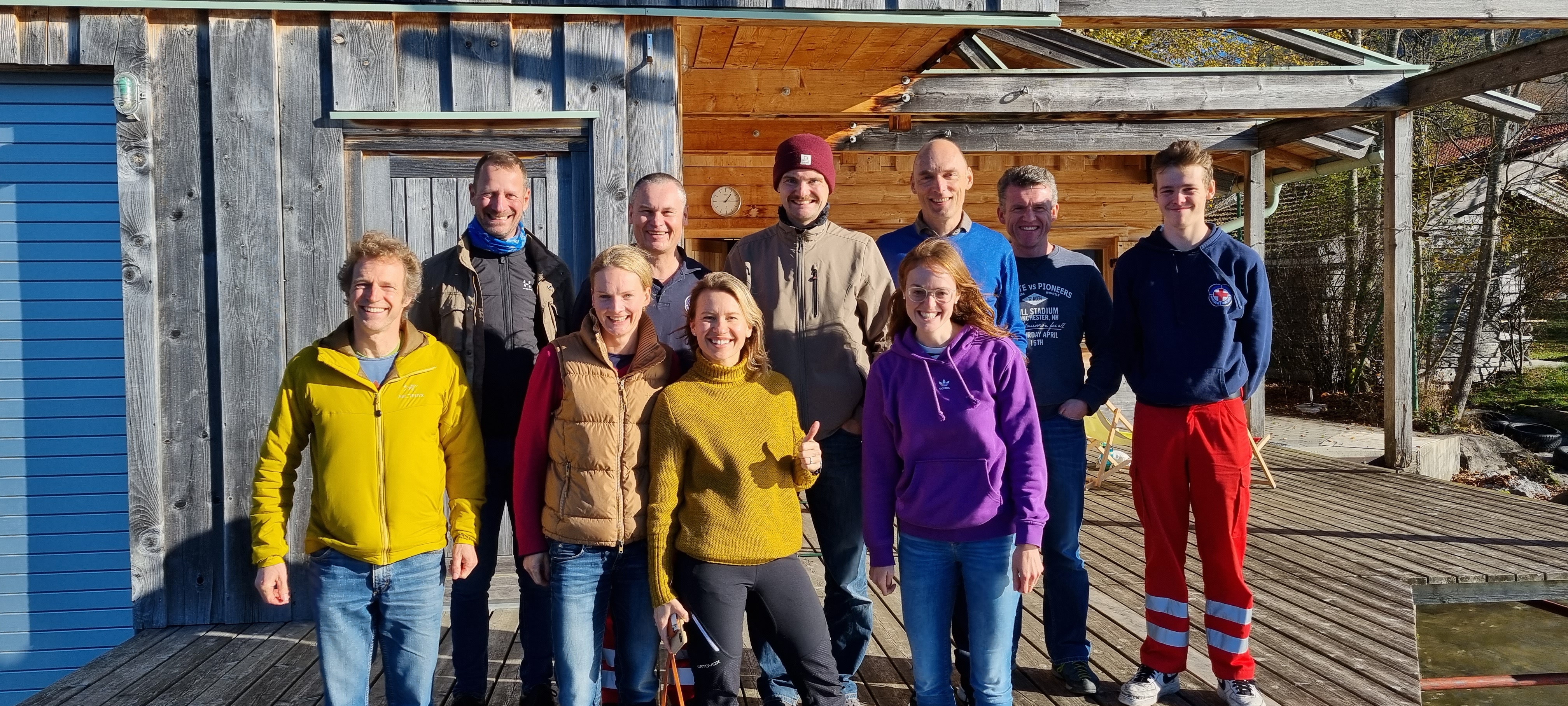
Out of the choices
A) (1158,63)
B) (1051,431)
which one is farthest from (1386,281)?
(1051,431)

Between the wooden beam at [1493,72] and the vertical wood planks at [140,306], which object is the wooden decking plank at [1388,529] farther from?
the vertical wood planks at [140,306]

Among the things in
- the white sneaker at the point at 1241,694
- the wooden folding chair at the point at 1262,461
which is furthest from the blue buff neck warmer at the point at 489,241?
the wooden folding chair at the point at 1262,461

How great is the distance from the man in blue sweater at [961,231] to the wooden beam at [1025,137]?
15.9 ft

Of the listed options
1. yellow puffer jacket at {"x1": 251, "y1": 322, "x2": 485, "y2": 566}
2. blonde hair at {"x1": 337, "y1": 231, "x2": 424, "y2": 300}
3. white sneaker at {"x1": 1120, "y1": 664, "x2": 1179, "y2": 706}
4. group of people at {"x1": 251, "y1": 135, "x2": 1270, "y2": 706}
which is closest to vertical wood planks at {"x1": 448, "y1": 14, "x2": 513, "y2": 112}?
group of people at {"x1": 251, "y1": 135, "x2": 1270, "y2": 706}

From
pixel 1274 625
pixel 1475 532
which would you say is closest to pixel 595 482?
pixel 1274 625

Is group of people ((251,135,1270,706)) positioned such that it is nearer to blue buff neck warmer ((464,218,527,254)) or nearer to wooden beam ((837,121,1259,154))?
blue buff neck warmer ((464,218,527,254))

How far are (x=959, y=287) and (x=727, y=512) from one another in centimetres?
84

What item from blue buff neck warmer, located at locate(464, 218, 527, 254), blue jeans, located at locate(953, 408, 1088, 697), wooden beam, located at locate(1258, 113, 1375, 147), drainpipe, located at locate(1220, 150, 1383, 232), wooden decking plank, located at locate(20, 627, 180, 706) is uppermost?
wooden beam, located at locate(1258, 113, 1375, 147)

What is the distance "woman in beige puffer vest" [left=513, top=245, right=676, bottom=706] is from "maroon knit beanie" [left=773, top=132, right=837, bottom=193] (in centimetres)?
53

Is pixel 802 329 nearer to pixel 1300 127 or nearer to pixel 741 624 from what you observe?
pixel 741 624

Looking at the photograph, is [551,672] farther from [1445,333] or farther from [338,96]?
[1445,333]

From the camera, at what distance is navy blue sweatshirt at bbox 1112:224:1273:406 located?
304 centimetres

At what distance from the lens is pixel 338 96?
392cm

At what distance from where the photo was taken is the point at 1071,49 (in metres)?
8.16
